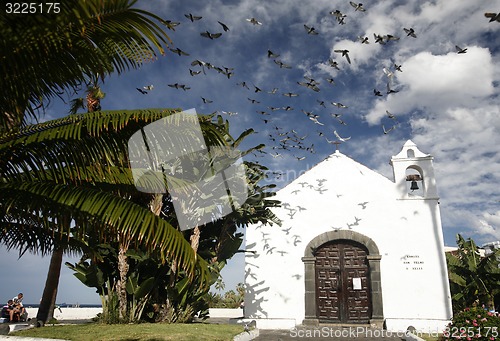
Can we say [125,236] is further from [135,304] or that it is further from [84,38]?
[135,304]

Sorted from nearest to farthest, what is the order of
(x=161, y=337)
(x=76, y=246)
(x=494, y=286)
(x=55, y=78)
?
(x=55, y=78) < (x=76, y=246) < (x=161, y=337) < (x=494, y=286)

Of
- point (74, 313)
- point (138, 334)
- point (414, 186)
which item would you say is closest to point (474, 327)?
point (138, 334)

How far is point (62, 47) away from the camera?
4180 mm

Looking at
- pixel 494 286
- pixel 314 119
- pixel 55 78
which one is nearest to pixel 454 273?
pixel 494 286

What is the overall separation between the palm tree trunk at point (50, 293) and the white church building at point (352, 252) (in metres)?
6.29

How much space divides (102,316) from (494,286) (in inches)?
574

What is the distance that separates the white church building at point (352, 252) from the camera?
12336mm

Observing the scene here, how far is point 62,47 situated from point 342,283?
1166 cm

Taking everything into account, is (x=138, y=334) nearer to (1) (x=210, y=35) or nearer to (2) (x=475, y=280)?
(1) (x=210, y=35)

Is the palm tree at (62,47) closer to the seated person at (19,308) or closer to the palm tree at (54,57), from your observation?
the palm tree at (54,57)

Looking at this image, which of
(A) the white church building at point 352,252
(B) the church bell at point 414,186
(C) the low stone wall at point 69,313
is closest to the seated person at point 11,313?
(C) the low stone wall at point 69,313

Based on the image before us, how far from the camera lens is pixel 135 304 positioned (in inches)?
379

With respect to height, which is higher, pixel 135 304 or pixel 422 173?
pixel 422 173

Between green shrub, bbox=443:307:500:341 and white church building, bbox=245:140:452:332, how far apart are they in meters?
4.47
